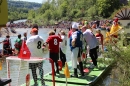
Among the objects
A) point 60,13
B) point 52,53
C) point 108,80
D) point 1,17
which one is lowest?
point 108,80

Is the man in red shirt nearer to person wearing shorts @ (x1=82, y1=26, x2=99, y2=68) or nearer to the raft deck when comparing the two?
the raft deck

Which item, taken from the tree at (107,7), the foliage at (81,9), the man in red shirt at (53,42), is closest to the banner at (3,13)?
the man in red shirt at (53,42)

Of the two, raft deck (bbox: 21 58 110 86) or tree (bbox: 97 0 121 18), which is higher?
tree (bbox: 97 0 121 18)

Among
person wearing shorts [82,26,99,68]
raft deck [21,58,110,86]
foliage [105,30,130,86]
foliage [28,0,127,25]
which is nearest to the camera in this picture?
foliage [105,30,130,86]

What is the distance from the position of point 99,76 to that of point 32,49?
9.71 feet

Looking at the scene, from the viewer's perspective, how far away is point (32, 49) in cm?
788

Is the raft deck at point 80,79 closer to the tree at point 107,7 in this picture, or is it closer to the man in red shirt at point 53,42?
the man in red shirt at point 53,42

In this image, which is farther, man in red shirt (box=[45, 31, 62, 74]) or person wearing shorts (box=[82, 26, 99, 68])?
person wearing shorts (box=[82, 26, 99, 68])

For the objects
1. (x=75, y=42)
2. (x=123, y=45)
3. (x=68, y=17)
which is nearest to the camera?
(x=123, y=45)

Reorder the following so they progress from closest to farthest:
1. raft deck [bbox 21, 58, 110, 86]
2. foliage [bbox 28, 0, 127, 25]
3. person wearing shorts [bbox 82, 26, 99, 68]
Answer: raft deck [bbox 21, 58, 110, 86] → person wearing shorts [bbox 82, 26, 99, 68] → foliage [bbox 28, 0, 127, 25]

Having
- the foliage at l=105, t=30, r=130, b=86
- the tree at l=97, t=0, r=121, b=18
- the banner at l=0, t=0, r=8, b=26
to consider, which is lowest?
the foliage at l=105, t=30, r=130, b=86

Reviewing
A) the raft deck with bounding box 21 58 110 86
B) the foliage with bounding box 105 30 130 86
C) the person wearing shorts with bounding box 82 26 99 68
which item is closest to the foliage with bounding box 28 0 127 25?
the person wearing shorts with bounding box 82 26 99 68

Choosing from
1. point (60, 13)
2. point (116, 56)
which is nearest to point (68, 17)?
point (60, 13)

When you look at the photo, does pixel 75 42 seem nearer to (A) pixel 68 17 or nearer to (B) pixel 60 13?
(A) pixel 68 17
